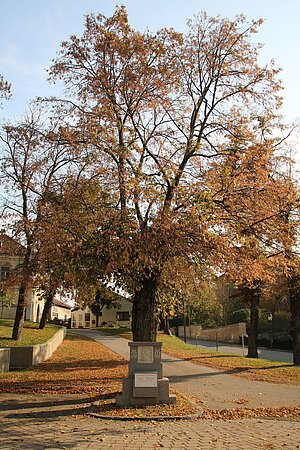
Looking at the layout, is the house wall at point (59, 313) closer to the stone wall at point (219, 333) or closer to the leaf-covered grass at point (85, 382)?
the stone wall at point (219, 333)

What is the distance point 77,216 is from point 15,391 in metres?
5.21

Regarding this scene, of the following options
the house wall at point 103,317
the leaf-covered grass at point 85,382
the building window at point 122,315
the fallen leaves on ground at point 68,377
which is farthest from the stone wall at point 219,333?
the leaf-covered grass at point 85,382

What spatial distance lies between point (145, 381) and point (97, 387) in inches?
139

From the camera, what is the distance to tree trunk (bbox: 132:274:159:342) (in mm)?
12148

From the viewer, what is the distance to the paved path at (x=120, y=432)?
6926 millimetres

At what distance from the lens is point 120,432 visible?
7895 mm

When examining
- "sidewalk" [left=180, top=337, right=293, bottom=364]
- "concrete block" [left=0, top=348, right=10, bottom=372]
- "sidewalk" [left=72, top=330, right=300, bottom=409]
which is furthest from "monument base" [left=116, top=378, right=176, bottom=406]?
"sidewalk" [left=180, top=337, right=293, bottom=364]

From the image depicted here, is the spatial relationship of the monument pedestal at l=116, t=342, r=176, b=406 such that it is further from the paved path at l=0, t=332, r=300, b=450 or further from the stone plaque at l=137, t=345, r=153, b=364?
the paved path at l=0, t=332, r=300, b=450

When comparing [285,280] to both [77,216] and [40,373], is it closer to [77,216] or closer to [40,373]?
[40,373]

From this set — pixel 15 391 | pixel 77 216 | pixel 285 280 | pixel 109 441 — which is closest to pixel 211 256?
pixel 77 216

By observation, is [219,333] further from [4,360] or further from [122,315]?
[4,360]

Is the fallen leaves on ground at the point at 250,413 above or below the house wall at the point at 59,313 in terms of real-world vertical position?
below

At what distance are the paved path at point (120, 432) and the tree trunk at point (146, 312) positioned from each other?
94.9 inches

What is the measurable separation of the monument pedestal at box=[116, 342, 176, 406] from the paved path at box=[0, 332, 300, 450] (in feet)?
3.72
